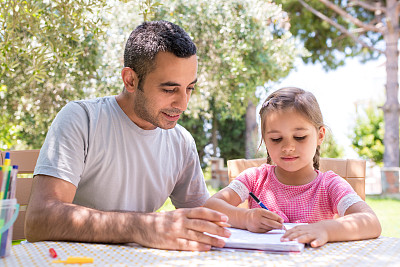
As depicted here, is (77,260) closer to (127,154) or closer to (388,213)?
(127,154)

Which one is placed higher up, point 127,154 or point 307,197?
point 127,154

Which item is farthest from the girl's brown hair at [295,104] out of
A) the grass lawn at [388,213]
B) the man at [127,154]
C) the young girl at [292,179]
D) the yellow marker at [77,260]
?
the grass lawn at [388,213]

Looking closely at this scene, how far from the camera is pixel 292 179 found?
1954mm

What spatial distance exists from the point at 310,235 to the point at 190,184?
102 cm

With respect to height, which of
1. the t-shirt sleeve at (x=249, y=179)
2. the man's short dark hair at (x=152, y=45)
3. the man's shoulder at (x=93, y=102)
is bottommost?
the t-shirt sleeve at (x=249, y=179)

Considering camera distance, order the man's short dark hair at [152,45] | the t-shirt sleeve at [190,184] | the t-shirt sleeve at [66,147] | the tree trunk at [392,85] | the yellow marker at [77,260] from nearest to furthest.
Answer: the yellow marker at [77,260] → the t-shirt sleeve at [66,147] → the man's short dark hair at [152,45] → the t-shirt sleeve at [190,184] → the tree trunk at [392,85]

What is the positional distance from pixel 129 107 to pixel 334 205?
1.04 metres

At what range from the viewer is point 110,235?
133cm

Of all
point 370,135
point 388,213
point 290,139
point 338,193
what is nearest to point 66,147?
point 290,139

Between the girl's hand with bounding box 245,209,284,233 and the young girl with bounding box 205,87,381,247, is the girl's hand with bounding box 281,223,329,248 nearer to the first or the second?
the girl's hand with bounding box 245,209,284,233

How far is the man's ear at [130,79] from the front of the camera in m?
1.99

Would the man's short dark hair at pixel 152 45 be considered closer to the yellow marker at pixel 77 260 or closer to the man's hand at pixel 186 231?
the man's hand at pixel 186 231

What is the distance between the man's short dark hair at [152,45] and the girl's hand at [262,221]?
76 cm

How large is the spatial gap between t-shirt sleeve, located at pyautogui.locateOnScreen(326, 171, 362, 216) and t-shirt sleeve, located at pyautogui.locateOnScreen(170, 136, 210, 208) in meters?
0.69
